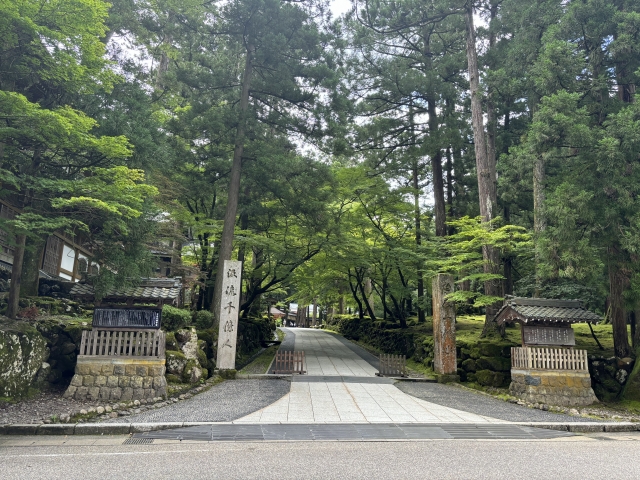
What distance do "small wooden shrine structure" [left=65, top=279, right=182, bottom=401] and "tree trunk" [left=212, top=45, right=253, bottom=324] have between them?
3.74 meters

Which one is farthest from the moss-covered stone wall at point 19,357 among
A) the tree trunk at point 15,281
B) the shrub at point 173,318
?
the shrub at point 173,318

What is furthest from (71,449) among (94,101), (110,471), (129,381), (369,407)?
(94,101)

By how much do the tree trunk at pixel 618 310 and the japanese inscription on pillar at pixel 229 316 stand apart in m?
10.1

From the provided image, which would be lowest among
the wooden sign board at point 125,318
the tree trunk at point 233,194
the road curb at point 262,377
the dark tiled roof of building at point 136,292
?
the road curb at point 262,377

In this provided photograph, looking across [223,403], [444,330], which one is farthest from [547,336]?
[223,403]

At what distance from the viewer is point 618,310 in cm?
1024

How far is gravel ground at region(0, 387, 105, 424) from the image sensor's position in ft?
22.6

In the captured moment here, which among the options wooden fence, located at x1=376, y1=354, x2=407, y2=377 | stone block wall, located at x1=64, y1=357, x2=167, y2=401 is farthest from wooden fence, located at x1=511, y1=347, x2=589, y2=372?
stone block wall, located at x1=64, y1=357, x2=167, y2=401

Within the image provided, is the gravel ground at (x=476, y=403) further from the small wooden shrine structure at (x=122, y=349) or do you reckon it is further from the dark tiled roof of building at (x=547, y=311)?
the small wooden shrine structure at (x=122, y=349)

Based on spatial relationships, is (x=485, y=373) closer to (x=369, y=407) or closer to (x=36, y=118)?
(x=369, y=407)

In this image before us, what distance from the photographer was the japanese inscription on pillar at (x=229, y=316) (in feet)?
38.4

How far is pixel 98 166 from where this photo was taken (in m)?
9.25

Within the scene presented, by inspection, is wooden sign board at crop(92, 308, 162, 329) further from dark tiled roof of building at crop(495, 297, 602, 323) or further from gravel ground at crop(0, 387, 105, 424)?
dark tiled roof of building at crop(495, 297, 602, 323)

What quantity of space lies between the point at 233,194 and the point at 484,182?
8.54 m
